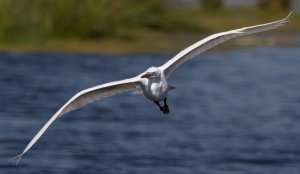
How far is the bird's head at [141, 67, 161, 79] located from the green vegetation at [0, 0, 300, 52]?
15556mm

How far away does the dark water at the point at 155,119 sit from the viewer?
1773cm

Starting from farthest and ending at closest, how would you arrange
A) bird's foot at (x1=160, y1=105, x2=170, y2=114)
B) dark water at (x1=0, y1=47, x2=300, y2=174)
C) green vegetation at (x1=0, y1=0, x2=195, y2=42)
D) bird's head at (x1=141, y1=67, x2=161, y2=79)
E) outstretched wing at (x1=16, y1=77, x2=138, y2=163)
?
1. green vegetation at (x1=0, y1=0, x2=195, y2=42)
2. dark water at (x1=0, y1=47, x2=300, y2=174)
3. bird's foot at (x1=160, y1=105, x2=170, y2=114)
4. bird's head at (x1=141, y1=67, x2=161, y2=79)
5. outstretched wing at (x1=16, y1=77, x2=138, y2=163)

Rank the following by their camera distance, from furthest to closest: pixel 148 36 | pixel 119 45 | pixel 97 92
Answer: pixel 148 36 → pixel 119 45 → pixel 97 92

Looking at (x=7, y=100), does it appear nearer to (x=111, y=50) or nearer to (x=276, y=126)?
(x=276, y=126)

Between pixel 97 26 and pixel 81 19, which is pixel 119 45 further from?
pixel 81 19

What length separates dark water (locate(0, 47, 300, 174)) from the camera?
17.7 meters

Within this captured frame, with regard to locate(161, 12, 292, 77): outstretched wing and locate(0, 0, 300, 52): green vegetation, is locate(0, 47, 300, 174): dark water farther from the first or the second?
locate(161, 12, 292, 77): outstretched wing

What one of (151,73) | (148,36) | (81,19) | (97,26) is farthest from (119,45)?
(151,73)

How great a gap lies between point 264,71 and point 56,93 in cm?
698

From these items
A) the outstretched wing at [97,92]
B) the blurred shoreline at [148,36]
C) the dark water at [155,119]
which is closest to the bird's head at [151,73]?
the outstretched wing at [97,92]

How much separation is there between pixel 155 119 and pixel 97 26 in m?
8.23

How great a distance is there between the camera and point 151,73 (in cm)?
1219

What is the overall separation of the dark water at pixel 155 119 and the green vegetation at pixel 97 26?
49 centimetres

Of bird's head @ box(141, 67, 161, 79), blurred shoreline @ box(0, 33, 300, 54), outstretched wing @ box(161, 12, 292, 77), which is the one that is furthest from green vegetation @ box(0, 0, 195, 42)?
bird's head @ box(141, 67, 161, 79)
